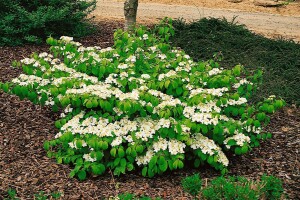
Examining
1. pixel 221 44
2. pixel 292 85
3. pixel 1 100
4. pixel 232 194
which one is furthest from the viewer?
pixel 221 44

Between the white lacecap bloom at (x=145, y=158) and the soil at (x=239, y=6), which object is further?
the soil at (x=239, y=6)

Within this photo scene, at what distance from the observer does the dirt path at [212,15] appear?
11.9 metres

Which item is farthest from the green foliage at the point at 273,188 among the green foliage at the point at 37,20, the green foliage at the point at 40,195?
the green foliage at the point at 37,20

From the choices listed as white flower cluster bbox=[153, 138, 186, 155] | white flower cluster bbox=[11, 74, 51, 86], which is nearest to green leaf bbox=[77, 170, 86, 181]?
white flower cluster bbox=[153, 138, 186, 155]

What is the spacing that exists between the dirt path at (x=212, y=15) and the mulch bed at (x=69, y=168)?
227 inches

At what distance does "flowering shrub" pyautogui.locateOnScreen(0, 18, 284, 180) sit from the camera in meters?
4.61

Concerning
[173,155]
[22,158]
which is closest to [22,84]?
[22,158]

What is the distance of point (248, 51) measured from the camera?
8750 mm

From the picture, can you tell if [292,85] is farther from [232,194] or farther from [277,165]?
[232,194]

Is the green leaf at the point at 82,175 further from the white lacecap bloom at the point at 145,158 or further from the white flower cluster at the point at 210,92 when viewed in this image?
the white flower cluster at the point at 210,92

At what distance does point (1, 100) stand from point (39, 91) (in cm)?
137

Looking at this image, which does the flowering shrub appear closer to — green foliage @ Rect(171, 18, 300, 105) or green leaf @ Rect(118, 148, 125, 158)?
green leaf @ Rect(118, 148, 125, 158)

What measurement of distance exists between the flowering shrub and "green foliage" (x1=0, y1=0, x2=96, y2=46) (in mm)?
3006

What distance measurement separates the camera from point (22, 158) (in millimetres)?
5027
